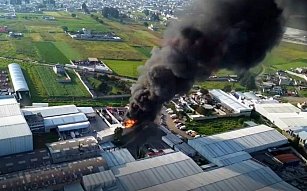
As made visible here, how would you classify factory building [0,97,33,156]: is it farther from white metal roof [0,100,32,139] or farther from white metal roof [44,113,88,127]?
white metal roof [44,113,88,127]

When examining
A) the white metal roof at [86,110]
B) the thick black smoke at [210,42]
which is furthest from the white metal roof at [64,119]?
the thick black smoke at [210,42]

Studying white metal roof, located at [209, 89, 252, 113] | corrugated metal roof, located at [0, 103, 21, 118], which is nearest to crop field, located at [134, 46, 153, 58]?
white metal roof, located at [209, 89, 252, 113]

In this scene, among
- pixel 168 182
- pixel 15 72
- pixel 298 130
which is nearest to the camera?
pixel 168 182

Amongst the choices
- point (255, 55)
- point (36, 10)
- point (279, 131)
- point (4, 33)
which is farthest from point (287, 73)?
point (36, 10)

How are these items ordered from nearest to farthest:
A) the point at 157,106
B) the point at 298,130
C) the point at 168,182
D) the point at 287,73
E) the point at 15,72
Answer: the point at 157,106
the point at 168,182
the point at 298,130
the point at 15,72
the point at 287,73

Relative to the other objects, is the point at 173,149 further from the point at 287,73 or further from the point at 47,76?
the point at 287,73

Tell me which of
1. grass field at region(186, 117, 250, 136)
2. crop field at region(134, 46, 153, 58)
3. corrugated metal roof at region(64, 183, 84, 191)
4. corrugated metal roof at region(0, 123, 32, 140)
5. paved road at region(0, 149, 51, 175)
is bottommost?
grass field at region(186, 117, 250, 136)
